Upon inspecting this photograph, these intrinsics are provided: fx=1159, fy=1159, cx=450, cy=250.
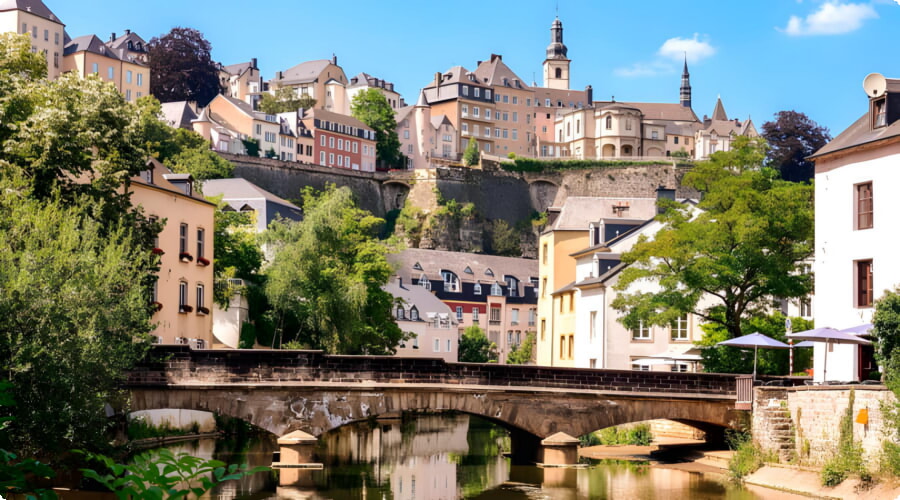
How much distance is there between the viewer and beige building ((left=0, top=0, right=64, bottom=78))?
106000 mm

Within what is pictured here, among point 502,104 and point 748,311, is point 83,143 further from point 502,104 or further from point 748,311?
point 502,104

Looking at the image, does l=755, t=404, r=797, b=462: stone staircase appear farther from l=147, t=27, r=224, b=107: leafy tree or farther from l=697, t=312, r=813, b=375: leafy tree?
l=147, t=27, r=224, b=107: leafy tree

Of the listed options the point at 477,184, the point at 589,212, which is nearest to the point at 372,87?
the point at 477,184

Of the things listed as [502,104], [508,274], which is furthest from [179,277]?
[502,104]

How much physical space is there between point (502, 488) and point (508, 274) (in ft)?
223

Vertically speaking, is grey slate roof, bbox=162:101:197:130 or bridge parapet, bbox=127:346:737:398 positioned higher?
grey slate roof, bbox=162:101:197:130

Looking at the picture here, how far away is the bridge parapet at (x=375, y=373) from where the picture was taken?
3006 centimetres

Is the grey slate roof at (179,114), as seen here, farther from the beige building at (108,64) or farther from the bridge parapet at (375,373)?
the bridge parapet at (375,373)

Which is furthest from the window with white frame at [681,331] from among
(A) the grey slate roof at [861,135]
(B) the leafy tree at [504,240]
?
(B) the leafy tree at [504,240]

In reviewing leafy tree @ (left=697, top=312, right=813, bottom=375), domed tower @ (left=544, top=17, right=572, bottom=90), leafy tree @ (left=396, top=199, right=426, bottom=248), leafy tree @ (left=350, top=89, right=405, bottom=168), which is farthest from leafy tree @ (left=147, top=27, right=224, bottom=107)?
leafy tree @ (left=697, top=312, right=813, bottom=375)

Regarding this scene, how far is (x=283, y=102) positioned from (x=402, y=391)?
10204cm

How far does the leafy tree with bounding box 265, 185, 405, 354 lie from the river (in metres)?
7.48

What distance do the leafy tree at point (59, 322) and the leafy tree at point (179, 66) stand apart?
312ft

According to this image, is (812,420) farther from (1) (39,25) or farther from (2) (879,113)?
(1) (39,25)
